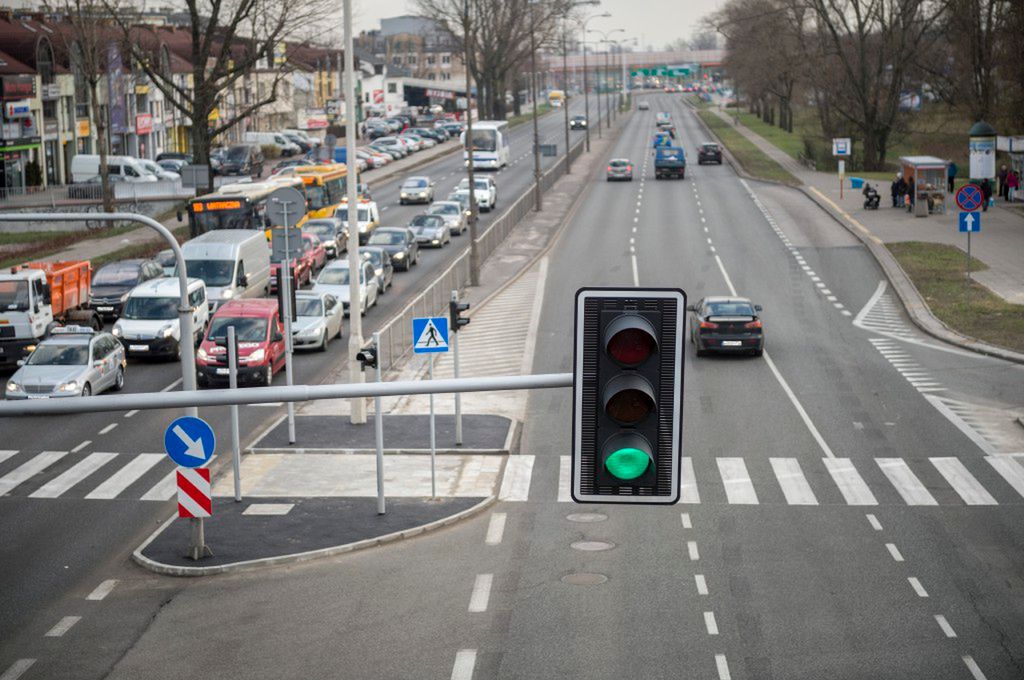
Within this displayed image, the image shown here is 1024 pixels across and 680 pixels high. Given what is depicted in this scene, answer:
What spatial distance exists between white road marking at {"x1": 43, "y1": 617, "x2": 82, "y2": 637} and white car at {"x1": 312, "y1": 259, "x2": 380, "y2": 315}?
23.4 metres

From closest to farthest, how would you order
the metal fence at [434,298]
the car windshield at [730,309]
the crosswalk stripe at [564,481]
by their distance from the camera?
the crosswalk stripe at [564,481]
the car windshield at [730,309]
the metal fence at [434,298]

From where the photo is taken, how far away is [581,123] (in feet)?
456

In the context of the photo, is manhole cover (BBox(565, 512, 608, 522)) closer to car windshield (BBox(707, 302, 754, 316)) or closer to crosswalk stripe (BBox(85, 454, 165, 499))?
crosswalk stripe (BBox(85, 454, 165, 499))

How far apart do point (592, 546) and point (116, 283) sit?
2552 cm

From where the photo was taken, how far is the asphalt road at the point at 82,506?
17.2m

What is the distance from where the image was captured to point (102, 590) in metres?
18.4

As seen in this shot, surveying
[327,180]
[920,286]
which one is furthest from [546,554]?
[327,180]

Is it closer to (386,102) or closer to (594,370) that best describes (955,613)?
(594,370)

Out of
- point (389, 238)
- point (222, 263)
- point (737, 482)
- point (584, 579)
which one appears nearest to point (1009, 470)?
point (737, 482)

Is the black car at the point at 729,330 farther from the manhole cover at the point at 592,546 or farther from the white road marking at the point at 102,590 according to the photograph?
the white road marking at the point at 102,590

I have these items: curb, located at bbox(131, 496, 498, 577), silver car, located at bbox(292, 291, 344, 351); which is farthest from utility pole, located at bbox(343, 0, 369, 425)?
silver car, located at bbox(292, 291, 344, 351)

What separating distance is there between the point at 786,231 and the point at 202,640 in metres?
44.4

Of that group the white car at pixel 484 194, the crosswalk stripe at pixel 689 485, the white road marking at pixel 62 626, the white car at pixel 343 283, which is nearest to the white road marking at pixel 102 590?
the white road marking at pixel 62 626

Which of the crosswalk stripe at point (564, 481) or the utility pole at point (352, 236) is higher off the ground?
the utility pole at point (352, 236)
